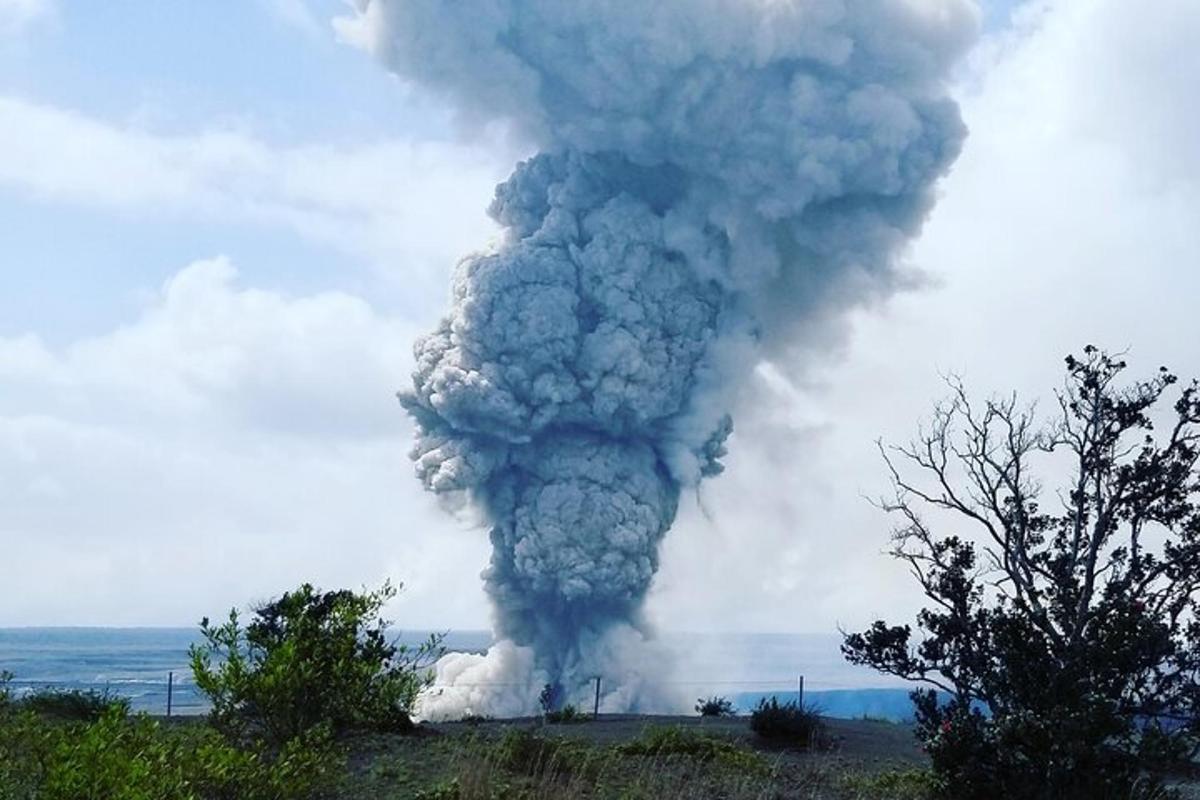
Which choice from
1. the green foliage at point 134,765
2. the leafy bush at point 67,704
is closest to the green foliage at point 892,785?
the green foliage at point 134,765

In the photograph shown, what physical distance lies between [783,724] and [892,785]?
217 inches

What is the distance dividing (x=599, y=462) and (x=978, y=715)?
94.4ft

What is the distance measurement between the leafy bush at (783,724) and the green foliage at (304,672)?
28.6 feet

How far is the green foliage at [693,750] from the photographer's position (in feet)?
52.5

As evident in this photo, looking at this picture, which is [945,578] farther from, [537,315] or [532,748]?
[537,315]

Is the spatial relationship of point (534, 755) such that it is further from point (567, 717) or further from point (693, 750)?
point (567, 717)

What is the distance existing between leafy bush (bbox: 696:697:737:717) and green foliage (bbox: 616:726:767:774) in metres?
8.75

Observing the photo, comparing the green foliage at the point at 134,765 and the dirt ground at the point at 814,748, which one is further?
the dirt ground at the point at 814,748

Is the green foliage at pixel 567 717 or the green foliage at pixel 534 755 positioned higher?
the green foliage at pixel 534 755

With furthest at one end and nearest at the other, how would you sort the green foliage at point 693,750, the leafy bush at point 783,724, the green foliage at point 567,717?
the green foliage at point 567,717 < the leafy bush at point 783,724 < the green foliage at point 693,750

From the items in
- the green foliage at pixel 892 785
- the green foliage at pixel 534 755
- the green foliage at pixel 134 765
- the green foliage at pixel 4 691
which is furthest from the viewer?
the green foliage at pixel 892 785

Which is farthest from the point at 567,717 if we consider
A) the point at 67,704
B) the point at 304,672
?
the point at 304,672

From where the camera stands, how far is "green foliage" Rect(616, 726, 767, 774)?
630 inches

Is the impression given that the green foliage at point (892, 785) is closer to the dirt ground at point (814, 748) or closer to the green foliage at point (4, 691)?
Result: the dirt ground at point (814, 748)
